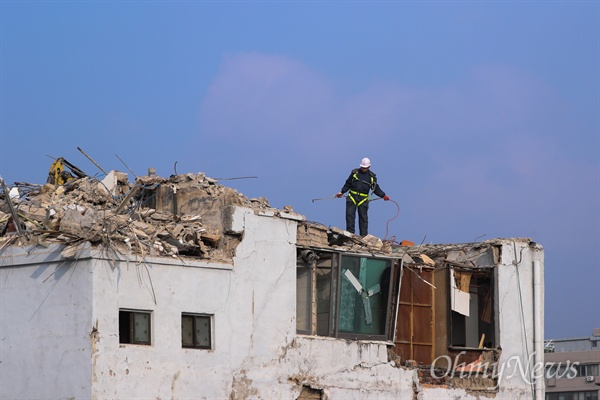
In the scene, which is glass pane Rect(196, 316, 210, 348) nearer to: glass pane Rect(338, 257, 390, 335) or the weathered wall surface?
the weathered wall surface

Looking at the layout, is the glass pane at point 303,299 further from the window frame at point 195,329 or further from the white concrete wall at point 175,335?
the window frame at point 195,329

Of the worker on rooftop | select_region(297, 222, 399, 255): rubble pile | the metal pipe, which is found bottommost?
the metal pipe

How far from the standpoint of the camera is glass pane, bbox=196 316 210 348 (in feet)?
59.9

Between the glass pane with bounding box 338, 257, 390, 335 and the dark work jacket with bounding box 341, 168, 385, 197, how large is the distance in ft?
8.55

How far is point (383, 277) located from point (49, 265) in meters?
6.79

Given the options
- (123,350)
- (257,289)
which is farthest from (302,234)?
(123,350)

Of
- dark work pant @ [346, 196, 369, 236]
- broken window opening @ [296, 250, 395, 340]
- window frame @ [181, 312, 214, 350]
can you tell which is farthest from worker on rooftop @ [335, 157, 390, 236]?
window frame @ [181, 312, 214, 350]

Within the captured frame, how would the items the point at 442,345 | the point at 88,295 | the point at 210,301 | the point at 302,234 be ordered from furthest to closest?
the point at 442,345, the point at 302,234, the point at 210,301, the point at 88,295

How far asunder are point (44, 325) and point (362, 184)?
8398mm

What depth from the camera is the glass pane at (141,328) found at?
17.5 meters

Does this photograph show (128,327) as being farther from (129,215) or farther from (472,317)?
(472,317)

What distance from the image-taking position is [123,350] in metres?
17.2

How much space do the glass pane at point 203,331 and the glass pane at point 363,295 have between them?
10.1 ft

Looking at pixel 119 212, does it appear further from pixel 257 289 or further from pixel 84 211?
pixel 257 289
